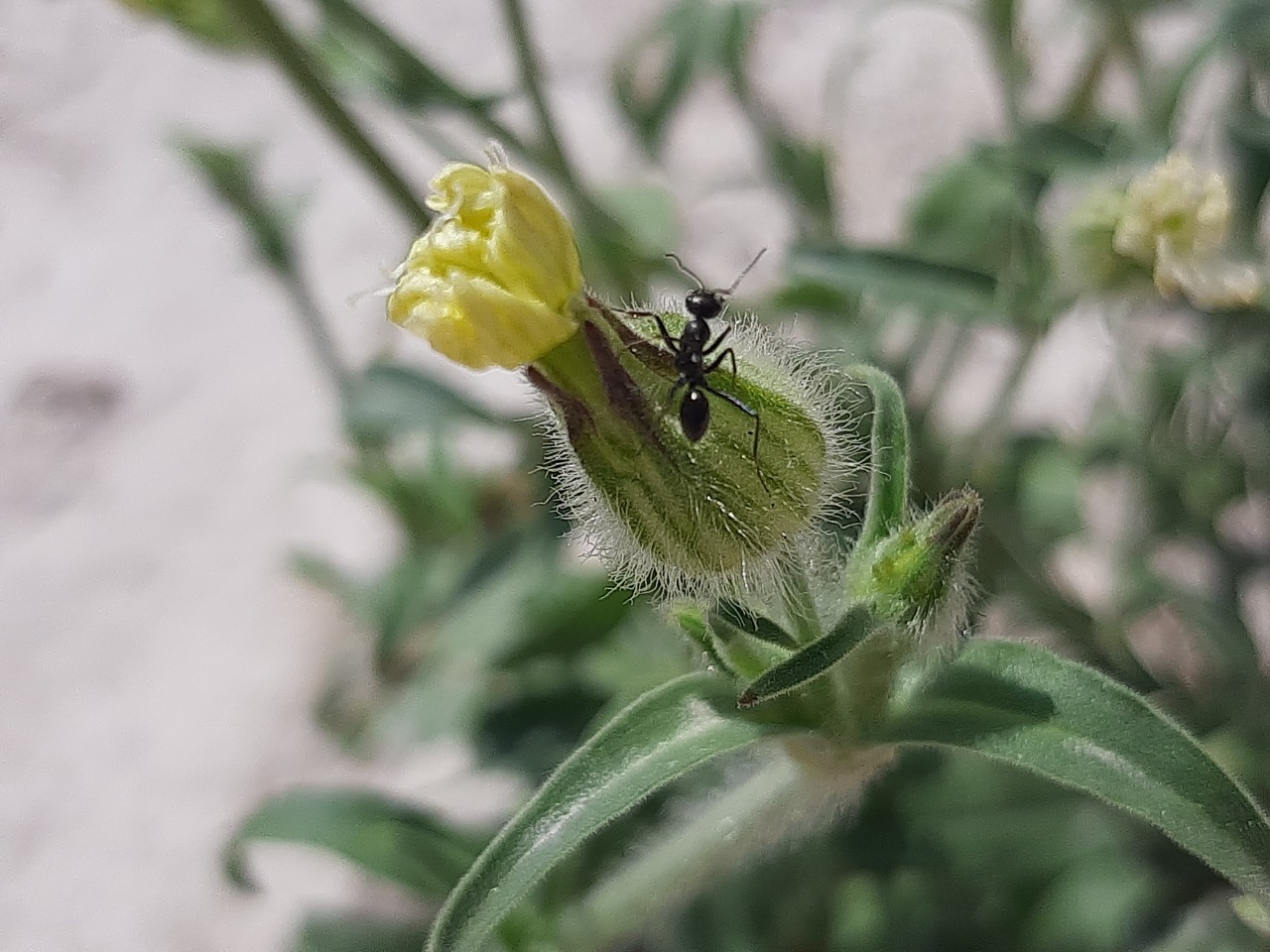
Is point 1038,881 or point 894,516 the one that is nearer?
point 894,516

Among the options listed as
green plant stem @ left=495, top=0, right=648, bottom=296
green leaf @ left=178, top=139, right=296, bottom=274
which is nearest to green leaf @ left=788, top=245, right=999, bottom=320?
green plant stem @ left=495, top=0, right=648, bottom=296

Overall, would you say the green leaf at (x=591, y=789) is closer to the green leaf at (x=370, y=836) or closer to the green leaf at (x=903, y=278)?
the green leaf at (x=370, y=836)

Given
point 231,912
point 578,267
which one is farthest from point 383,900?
point 578,267

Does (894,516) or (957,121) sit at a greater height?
(894,516)

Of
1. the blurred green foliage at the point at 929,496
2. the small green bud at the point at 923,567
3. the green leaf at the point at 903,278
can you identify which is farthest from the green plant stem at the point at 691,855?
the green leaf at the point at 903,278

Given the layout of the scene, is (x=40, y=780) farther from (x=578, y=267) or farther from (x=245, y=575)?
(x=578, y=267)

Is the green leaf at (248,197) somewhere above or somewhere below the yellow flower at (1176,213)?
Result: above
